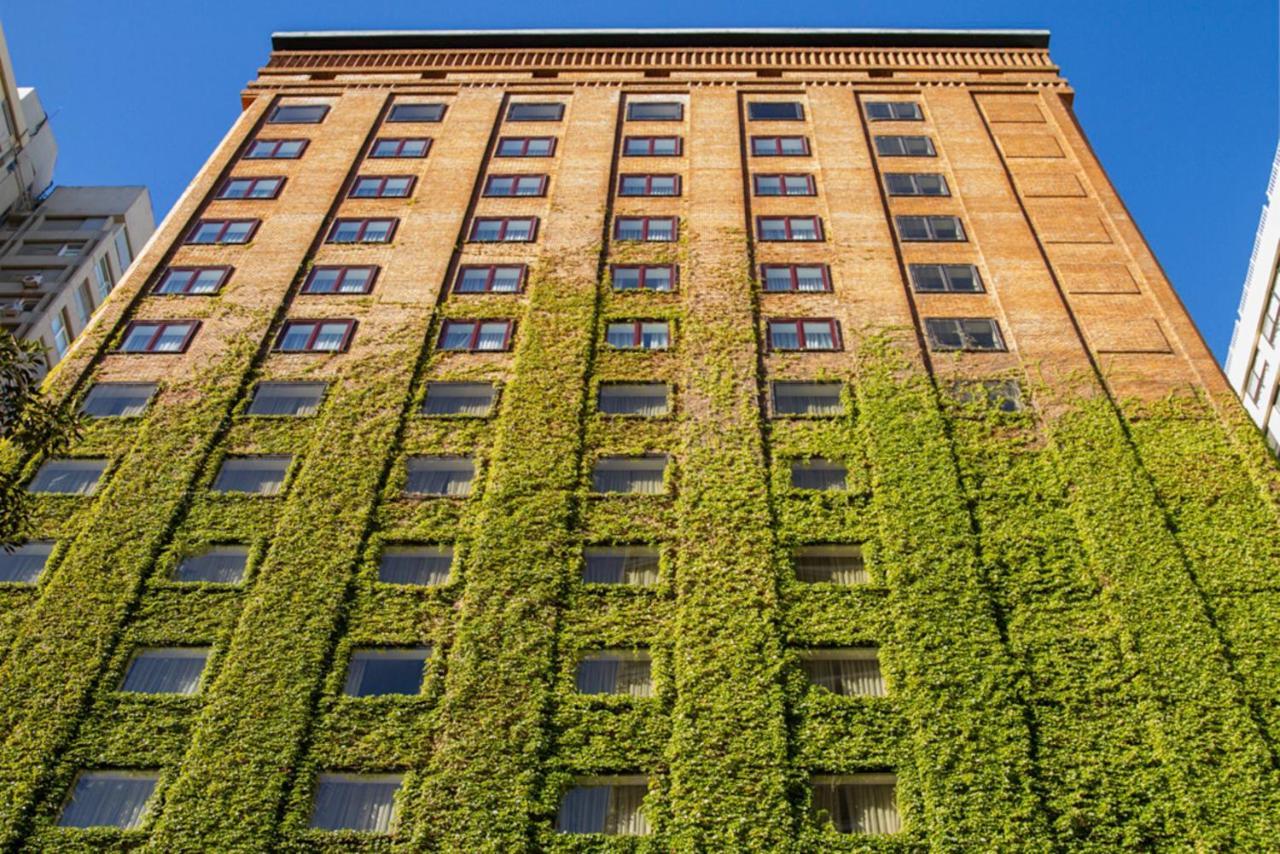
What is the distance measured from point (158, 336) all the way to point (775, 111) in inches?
1153

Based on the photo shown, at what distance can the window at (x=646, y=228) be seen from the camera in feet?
151

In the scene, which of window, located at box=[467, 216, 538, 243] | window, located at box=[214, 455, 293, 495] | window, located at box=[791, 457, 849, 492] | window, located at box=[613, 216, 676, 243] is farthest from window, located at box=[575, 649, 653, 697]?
window, located at box=[467, 216, 538, 243]

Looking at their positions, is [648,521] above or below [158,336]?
below

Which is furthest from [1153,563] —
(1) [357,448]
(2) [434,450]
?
(1) [357,448]

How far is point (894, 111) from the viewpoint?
54.3 m

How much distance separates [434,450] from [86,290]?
36.9m

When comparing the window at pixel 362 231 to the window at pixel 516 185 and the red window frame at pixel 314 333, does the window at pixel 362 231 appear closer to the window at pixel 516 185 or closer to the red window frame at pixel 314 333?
the window at pixel 516 185

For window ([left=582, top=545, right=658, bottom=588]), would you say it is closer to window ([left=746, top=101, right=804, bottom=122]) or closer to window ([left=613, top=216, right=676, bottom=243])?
window ([left=613, top=216, right=676, bottom=243])

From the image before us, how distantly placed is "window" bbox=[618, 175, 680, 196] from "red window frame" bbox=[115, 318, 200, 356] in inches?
708

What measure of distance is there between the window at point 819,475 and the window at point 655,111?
2438cm

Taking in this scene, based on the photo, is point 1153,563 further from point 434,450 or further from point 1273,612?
point 434,450

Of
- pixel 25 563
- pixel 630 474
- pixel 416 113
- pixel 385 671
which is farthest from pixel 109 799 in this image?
pixel 416 113

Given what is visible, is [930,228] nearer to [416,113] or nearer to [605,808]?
[416,113]

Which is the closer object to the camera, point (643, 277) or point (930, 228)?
point (643, 277)
